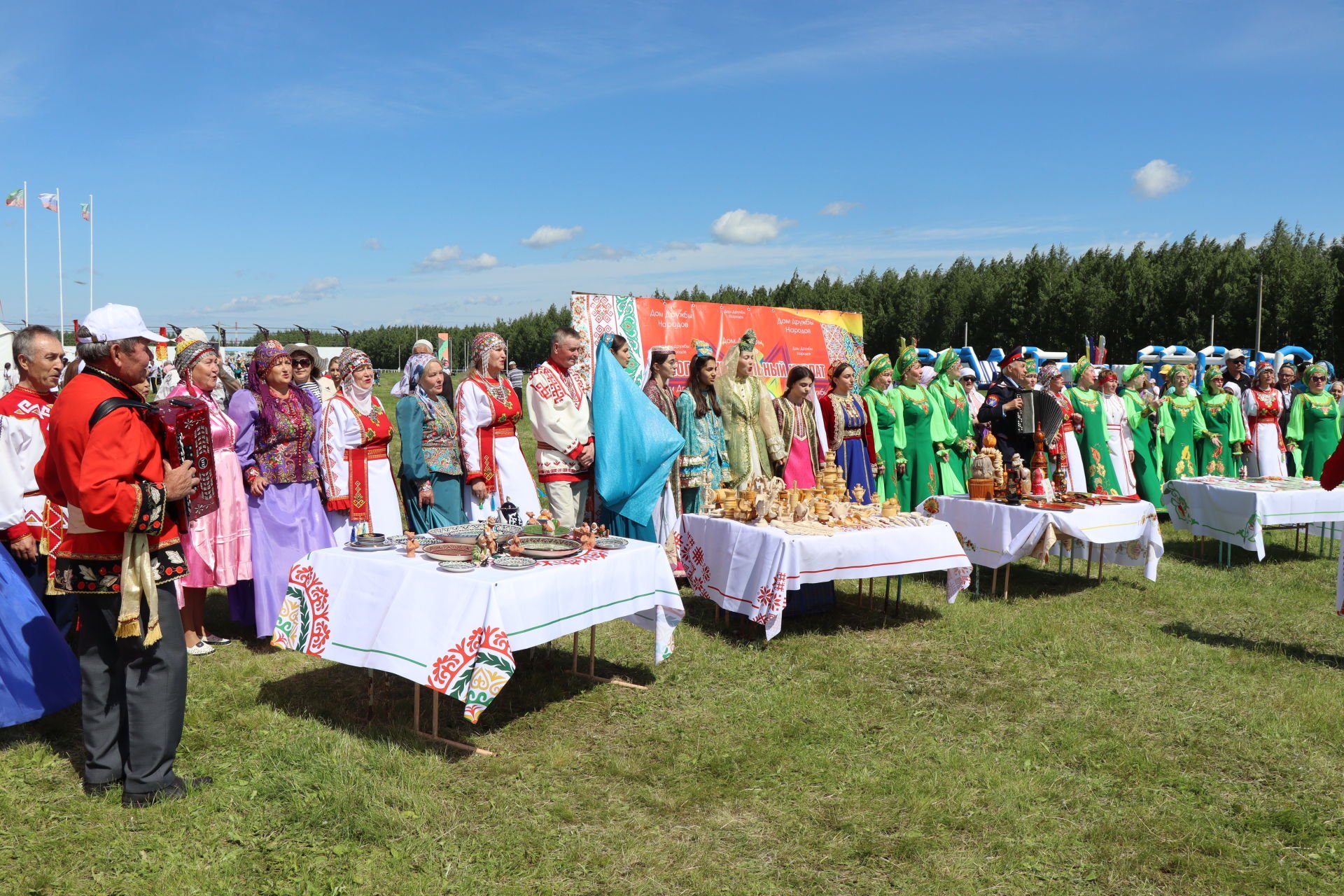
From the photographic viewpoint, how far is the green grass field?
3.20 m

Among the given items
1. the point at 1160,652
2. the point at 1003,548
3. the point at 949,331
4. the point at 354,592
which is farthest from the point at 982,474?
the point at 949,331

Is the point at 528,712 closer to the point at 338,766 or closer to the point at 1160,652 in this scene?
the point at 338,766

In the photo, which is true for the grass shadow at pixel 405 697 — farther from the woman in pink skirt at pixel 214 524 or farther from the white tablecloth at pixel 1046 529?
the white tablecloth at pixel 1046 529

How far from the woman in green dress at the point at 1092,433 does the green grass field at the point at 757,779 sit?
4103 mm

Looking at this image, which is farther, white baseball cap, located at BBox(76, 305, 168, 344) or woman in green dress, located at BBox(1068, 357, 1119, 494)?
woman in green dress, located at BBox(1068, 357, 1119, 494)

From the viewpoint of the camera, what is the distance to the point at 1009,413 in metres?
8.20

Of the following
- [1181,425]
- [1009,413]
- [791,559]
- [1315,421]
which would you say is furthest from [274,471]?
[1315,421]

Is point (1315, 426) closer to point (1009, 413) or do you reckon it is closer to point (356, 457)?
point (1009, 413)

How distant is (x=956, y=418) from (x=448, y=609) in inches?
284

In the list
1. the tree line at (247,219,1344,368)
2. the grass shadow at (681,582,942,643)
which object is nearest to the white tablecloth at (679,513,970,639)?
the grass shadow at (681,582,942,643)

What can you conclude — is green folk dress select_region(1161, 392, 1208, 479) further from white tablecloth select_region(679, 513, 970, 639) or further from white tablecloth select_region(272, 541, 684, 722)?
white tablecloth select_region(272, 541, 684, 722)

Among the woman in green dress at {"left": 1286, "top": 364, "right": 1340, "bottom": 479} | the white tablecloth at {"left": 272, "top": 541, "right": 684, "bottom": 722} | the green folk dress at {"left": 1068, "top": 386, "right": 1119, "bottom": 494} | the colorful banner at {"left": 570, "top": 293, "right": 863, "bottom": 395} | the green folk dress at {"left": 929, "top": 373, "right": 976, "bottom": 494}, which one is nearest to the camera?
the white tablecloth at {"left": 272, "top": 541, "right": 684, "bottom": 722}

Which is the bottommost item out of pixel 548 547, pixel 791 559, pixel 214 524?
pixel 791 559

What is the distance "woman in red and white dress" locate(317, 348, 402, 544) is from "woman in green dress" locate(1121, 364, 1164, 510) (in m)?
8.03
